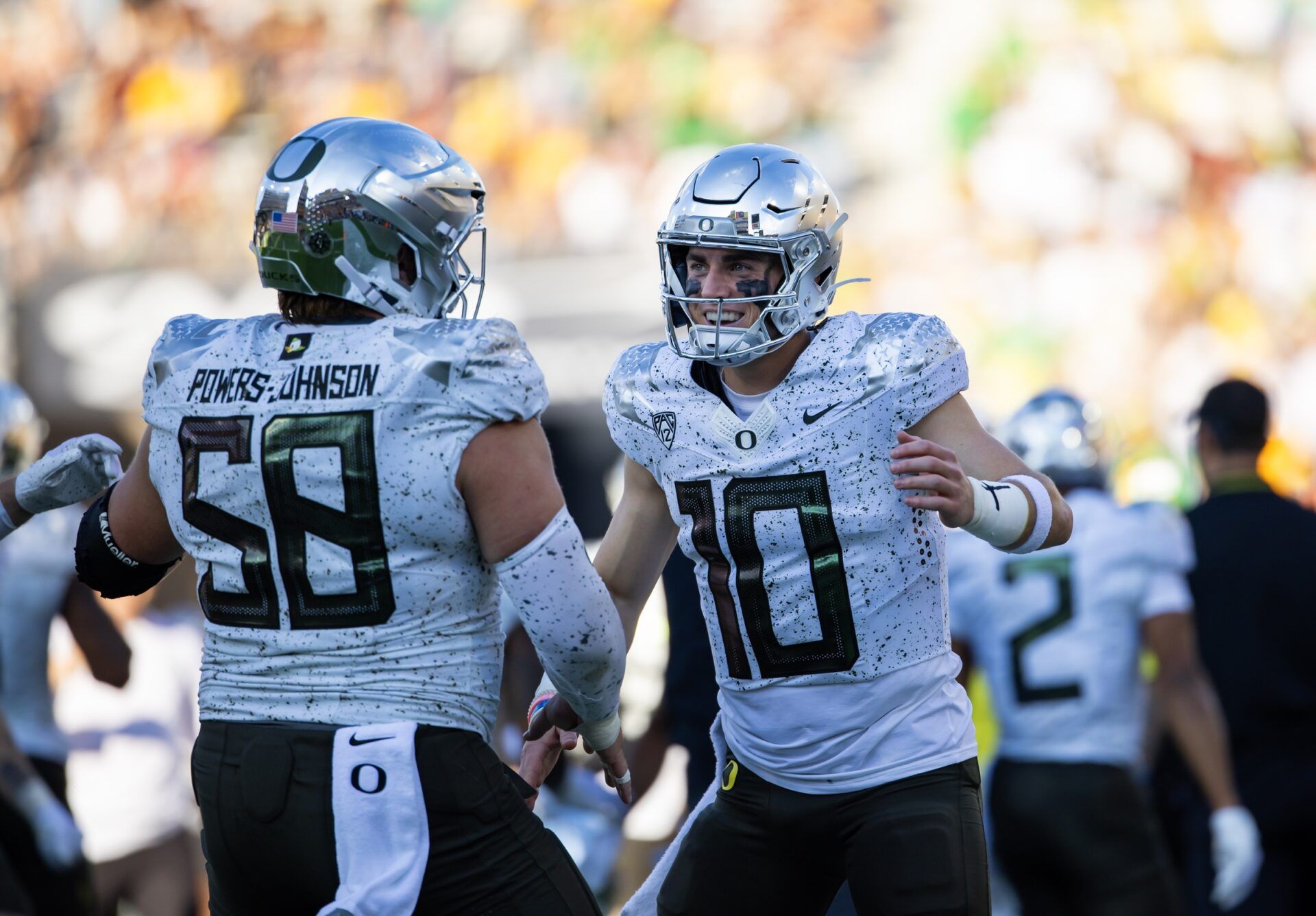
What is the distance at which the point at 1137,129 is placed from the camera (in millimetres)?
10062

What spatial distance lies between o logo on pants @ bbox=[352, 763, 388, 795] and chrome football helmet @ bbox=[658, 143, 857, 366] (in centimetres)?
100

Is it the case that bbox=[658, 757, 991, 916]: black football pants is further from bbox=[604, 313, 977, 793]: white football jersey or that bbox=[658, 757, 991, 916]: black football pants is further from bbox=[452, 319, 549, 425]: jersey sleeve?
bbox=[452, 319, 549, 425]: jersey sleeve

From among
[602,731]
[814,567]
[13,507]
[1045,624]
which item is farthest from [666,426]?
[1045,624]

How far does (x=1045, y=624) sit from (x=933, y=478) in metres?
2.22

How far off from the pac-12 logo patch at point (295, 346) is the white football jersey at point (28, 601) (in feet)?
8.01

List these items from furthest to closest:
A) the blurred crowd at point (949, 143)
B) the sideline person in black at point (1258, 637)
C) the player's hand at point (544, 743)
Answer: the blurred crowd at point (949, 143) < the sideline person in black at point (1258, 637) < the player's hand at point (544, 743)

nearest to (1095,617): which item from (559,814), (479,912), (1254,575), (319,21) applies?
(1254,575)

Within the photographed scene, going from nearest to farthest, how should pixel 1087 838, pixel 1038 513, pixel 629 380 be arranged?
pixel 1038 513, pixel 629 380, pixel 1087 838

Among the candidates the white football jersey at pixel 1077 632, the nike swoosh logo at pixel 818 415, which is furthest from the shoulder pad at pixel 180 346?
the white football jersey at pixel 1077 632

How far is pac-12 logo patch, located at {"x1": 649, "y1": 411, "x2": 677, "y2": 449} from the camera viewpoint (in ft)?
9.82

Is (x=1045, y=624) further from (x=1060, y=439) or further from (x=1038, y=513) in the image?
(x=1038, y=513)

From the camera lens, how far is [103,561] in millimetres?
2646

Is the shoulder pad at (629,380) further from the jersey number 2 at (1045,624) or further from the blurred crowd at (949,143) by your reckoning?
Answer: the blurred crowd at (949,143)

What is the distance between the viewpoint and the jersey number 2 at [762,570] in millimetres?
2842
